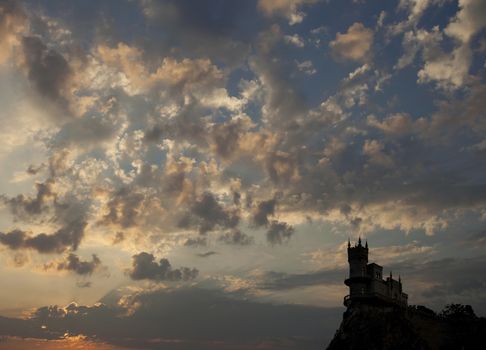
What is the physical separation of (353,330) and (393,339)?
878cm

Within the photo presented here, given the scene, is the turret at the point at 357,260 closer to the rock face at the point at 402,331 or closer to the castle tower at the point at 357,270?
the castle tower at the point at 357,270

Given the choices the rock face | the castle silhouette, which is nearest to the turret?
the castle silhouette

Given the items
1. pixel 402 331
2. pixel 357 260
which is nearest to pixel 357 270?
pixel 357 260

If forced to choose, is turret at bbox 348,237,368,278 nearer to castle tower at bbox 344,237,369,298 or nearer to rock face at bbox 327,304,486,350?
castle tower at bbox 344,237,369,298

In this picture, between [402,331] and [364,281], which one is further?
[364,281]

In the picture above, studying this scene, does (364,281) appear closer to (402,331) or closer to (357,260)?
(357,260)

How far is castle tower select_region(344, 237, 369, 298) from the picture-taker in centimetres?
11556

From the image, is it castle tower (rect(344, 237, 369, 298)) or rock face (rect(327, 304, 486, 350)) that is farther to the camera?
castle tower (rect(344, 237, 369, 298))

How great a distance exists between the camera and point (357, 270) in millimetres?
116500

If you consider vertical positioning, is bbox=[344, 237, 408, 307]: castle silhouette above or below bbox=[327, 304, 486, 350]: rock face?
above

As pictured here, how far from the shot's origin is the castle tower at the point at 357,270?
379 ft

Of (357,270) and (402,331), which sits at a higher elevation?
(357,270)

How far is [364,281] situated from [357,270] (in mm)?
2920

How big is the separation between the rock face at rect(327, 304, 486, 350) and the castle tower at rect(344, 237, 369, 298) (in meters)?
3.68
